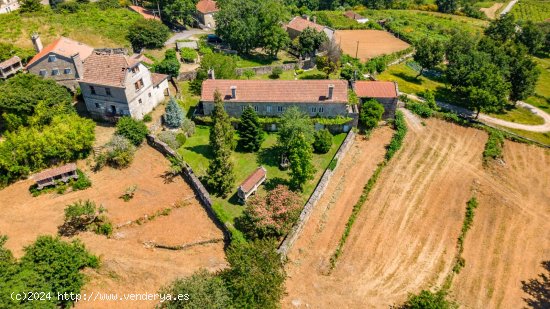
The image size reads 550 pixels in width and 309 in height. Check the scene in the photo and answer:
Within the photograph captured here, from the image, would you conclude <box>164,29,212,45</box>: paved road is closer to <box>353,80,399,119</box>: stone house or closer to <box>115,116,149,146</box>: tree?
<box>115,116,149,146</box>: tree

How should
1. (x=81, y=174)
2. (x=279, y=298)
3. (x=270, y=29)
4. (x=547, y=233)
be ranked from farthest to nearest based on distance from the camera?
1. (x=270, y=29)
2. (x=81, y=174)
3. (x=547, y=233)
4. (x=279, y=298)

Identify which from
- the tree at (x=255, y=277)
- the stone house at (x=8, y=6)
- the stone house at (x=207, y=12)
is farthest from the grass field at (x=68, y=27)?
the tree at (x=255, y=277)

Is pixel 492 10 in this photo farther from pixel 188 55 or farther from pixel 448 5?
pixel 188 55

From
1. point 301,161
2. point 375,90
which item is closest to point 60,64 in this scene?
point 301,161

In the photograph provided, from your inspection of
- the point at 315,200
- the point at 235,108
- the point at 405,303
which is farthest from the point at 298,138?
the point at 405,303

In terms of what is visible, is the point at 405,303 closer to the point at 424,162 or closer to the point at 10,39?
the point at 424,162
